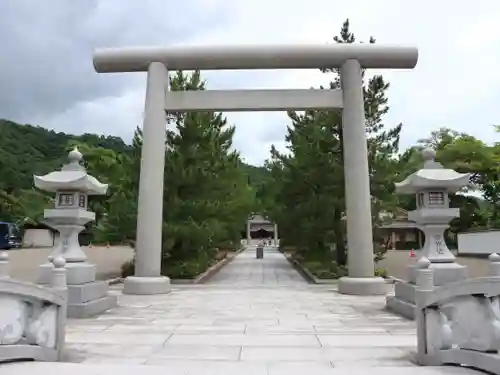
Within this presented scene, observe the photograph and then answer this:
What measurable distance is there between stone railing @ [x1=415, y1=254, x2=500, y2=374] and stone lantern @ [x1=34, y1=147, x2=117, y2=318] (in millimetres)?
5561

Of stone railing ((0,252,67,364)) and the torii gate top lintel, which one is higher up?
the torii gate top lintel

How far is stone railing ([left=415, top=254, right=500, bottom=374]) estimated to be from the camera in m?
4.23

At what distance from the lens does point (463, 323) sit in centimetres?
459

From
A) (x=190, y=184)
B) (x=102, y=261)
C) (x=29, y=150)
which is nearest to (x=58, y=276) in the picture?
(x=190, y=184)

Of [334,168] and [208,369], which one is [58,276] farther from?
[334,168]

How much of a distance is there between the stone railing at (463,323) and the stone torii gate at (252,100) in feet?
21.5

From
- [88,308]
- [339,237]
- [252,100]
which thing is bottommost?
[88,308]

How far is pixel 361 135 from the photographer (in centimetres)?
1201

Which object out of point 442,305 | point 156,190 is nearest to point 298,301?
point 156,190

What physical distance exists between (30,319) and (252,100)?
860 cm

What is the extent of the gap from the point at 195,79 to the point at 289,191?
5.15 meters

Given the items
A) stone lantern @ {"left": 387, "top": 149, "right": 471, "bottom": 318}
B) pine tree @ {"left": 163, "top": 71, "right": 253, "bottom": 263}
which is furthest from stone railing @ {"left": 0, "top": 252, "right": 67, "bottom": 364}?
pine tree @ {"left": 163, "top": 71, "right": 253, "bottom": 263}

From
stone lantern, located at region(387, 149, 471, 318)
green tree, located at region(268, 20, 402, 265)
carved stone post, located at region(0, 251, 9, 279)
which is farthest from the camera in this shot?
green tree, located at region(268, 20, 402, 265)

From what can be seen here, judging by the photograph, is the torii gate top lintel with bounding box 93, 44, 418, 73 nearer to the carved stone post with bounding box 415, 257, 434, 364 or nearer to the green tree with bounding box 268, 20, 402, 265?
the green tree with bounding box 268, 20, 402, 265
